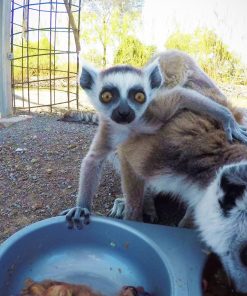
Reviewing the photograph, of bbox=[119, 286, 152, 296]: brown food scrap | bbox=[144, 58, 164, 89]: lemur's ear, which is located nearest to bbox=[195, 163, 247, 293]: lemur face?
bbox=[119, 286, 152, 296]: brown food scrap

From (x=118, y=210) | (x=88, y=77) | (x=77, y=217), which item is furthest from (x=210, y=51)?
(x=77, y=217)

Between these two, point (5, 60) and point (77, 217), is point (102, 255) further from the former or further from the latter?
point (5, 60)

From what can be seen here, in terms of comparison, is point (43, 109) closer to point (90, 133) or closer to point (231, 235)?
point (90, 133)

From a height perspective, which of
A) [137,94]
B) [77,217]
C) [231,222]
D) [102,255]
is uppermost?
[137,94]

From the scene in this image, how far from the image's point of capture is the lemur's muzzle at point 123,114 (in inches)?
109

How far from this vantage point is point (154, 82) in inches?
125

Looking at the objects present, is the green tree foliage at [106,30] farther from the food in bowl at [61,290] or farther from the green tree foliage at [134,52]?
the food in bowl at [61,290]

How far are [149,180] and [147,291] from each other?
67 centimetres

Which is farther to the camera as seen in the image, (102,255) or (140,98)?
(140,98)

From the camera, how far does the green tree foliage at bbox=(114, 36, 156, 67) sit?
957 centimetres

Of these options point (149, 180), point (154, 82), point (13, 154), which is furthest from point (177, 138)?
point (13, 154)

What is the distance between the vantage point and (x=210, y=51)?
31.0ft

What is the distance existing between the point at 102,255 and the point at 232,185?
1.00 metres

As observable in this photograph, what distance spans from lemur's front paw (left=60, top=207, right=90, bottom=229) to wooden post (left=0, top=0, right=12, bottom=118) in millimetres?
3371
